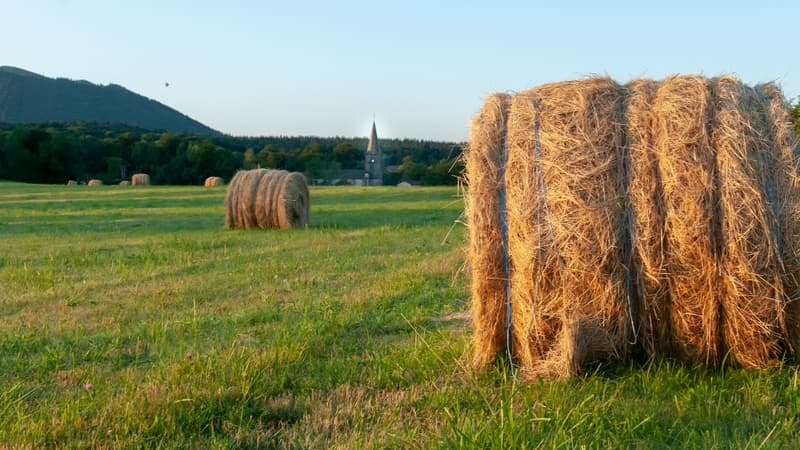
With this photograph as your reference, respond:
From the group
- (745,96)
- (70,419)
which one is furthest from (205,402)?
(745,96)

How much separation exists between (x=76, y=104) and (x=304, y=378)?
5738 inches

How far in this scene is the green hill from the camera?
12988 centimetres

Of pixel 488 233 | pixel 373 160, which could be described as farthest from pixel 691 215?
pixel 373 160

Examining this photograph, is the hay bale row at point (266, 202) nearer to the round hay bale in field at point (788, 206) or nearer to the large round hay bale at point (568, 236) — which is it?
the large round hay bale at point (568, 236)

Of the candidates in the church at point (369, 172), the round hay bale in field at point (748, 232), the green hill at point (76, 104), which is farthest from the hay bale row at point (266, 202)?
the green hill at point (76, 104)

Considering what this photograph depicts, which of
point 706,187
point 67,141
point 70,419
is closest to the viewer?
point 70,419

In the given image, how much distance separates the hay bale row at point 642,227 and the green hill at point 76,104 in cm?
13339

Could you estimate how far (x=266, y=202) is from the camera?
18.2m

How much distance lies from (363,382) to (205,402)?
3.58 ft

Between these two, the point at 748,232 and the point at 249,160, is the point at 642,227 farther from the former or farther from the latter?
the point at 249,160

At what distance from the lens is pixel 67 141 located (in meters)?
74.2

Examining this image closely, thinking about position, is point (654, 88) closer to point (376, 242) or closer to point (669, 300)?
point (669, 300)

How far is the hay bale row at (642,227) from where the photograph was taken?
453cm

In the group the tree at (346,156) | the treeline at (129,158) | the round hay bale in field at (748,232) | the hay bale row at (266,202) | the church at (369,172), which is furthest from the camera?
the tree at (346,156)
